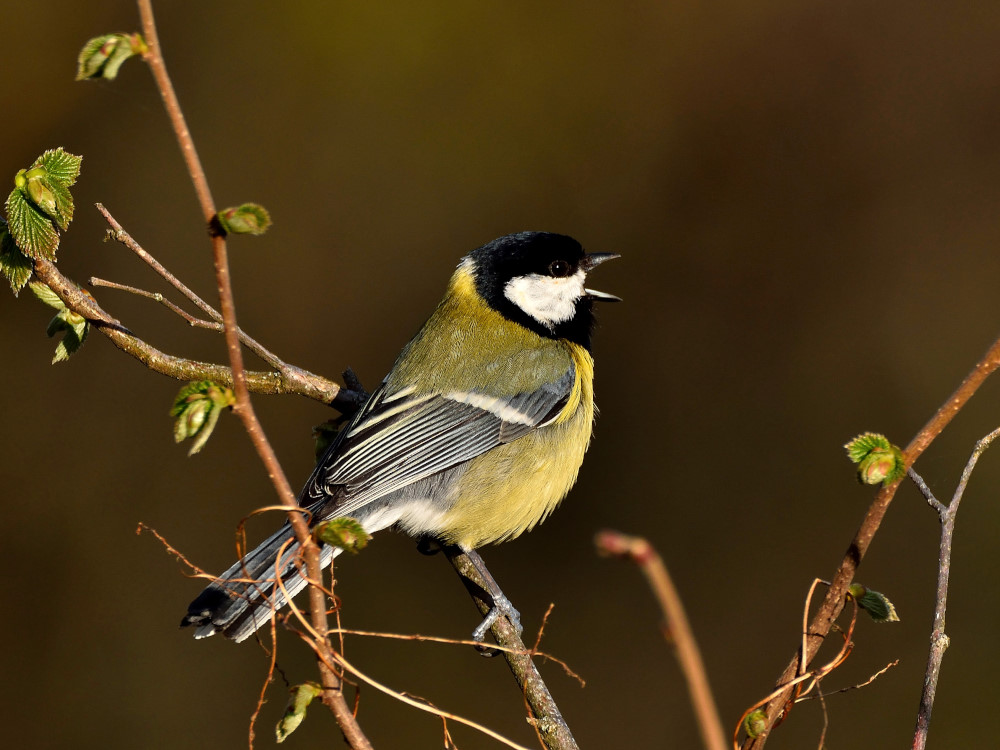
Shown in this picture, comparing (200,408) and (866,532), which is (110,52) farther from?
(866,532)

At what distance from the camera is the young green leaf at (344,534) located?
45.3 inches

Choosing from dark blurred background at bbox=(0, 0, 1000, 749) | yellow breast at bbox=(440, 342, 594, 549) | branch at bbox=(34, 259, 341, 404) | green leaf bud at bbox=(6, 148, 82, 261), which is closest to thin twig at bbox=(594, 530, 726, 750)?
branch at bbox=(34, 259, 341, 404)

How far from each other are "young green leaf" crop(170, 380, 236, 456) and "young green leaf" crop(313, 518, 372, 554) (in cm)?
19

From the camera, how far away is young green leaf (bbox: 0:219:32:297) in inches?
67.6

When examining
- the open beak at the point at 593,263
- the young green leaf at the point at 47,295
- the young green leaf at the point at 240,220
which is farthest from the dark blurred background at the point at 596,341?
the young green leaf at the point at 240,220

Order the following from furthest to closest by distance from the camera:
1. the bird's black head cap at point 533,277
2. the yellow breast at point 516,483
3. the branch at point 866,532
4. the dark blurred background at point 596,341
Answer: the dark blurred background at point 596,341, the bird's black head cap at point 533,277, the yellow breast at point 516,483, the branch at point 866,532

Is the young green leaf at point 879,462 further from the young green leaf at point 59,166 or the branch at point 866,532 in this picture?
the young green leaf at point 59,166

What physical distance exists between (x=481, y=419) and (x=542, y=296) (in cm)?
52

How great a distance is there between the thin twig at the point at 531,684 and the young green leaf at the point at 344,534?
438 mm

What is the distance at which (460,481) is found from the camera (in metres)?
2.52

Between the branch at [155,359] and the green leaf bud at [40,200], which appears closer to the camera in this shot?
the green leaf bud at [40,200]

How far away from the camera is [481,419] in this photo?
2.56 meters

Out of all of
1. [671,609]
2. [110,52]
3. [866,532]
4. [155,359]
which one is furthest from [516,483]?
[671,609]

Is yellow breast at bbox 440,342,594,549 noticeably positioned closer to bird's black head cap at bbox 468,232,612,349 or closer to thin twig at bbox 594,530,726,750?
bird's black head cap at bbox 468,232,612,349
